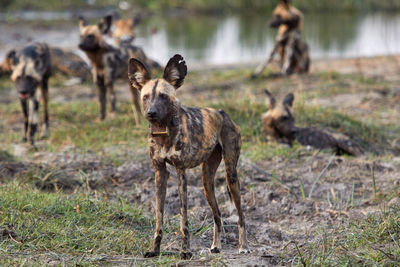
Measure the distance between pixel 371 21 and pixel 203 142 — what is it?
2233 centimetres

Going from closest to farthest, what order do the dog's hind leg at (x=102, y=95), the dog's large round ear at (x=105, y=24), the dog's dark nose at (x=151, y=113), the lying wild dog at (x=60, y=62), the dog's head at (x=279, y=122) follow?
the dog's dark nose at (x=151, y=113) → the dog's head at (x=279, y=122) → the lying wild dog at (x=60, y=62) → the dog's large round ear at (x=105, y=24) → the dog's hind leg at (x=102, y=95)

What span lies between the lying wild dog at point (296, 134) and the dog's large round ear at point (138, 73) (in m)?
3.93

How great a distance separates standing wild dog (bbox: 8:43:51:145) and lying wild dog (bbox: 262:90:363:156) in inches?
121

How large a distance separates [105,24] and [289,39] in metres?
5.22

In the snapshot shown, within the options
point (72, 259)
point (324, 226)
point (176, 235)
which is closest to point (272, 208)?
point (324, 226)

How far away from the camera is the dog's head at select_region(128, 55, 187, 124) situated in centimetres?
358

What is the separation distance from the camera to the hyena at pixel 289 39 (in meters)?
12.5

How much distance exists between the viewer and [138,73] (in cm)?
383

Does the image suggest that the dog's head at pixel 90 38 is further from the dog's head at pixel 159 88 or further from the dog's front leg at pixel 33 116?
the dog's head at pixel 159 88

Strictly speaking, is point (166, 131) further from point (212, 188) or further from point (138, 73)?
point (212, 188)

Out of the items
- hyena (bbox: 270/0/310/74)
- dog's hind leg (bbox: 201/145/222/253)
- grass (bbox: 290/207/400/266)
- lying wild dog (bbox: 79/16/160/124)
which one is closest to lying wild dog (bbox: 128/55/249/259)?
dog's hind leg (bbox: 201/145/222/253)

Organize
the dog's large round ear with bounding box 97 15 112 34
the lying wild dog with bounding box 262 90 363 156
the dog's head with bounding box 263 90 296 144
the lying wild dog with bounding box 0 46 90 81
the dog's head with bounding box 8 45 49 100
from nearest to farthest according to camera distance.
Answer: the lying wild dog with bounding box 262 90 363 156
the dog's head with bounding box 263 90 296 144
the dog's head with bounding box 8 45 49 100
the lying wild dog with bounding box 0 46 90 81
the dog's large round ear with bounding box 97 15 112 34

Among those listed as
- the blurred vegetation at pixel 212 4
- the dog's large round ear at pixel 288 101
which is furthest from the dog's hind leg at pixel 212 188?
the blurred vegetation at pixel 212 4

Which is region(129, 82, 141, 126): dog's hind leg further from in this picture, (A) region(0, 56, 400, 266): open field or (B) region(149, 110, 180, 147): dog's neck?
(B) region(149, 110, 180, 147): dog's neck
